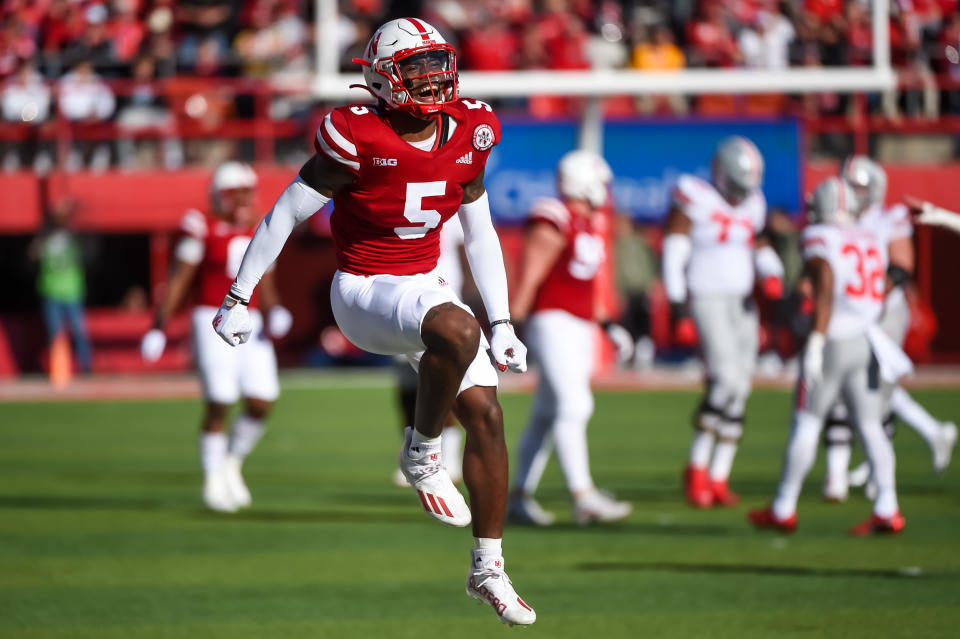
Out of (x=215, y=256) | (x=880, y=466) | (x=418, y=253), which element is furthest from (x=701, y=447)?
(x=418, y=253)

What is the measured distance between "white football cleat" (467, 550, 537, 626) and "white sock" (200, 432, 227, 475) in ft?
16.3

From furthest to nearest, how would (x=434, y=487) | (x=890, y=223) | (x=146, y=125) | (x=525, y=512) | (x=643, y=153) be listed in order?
(x=146, y=125), (x=643, y=153), (x=890, y=223), (x=525, y=512), (x=434, y=487)

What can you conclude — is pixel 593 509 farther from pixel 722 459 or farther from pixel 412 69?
pixel 412 69

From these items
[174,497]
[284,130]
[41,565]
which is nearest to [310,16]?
[284,130]

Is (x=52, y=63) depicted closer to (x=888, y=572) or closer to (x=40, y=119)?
(x=40, y=119)

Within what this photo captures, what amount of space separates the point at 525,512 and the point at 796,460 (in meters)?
1.94

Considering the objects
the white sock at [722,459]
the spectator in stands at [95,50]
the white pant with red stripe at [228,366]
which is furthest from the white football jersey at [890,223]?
the spectator in stands at [95,50]

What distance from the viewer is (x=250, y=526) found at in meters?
9.73

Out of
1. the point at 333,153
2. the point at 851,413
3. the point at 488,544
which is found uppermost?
the point at 333,153

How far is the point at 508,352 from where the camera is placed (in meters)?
5.82

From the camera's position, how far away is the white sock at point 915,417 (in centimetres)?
999

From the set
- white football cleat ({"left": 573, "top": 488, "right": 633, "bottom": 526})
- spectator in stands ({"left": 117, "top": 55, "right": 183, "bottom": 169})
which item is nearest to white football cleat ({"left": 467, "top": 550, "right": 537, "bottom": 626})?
white football cleat ({"left": 573, "top": 488, "right": 633, "bottom": 526})

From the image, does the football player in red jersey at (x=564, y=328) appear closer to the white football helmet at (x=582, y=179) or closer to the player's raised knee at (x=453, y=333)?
the white football helmet at (x=582, y=179)

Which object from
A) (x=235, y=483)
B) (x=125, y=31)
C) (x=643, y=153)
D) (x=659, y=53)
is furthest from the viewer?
(x=125, y=31)
